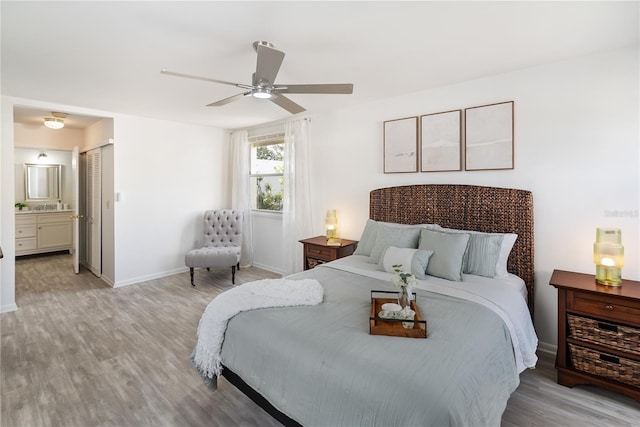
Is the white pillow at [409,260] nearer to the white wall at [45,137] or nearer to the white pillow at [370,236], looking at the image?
the white pillow at [370,236]

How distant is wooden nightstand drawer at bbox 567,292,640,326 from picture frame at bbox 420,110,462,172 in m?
1.52

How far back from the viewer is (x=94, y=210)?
16.5 feet

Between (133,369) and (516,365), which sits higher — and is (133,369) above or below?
below

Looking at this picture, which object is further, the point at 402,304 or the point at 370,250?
the point at 370,250

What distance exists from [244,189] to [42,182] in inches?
178

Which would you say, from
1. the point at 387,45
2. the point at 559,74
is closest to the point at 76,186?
the point at 387,45

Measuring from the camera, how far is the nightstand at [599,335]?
6.66ft

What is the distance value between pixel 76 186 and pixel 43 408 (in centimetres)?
399

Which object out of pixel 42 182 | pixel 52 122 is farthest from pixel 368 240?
pixel 42 182

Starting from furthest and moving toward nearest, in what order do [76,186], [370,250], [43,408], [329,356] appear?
[76,186] < [370,250] < [43,408] < [329,356]

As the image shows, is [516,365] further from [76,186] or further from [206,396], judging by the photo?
[76,186]

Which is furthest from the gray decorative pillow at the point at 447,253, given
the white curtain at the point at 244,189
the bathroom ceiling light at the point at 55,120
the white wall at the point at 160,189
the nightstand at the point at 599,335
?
the bathroom ceiling light at the point at 55,120

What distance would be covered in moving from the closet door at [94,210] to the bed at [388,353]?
157 inches

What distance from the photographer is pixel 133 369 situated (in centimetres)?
245
